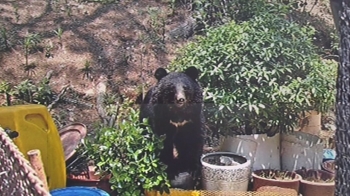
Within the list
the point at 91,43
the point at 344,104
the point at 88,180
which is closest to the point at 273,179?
the point at 88,180

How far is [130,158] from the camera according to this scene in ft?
10.4

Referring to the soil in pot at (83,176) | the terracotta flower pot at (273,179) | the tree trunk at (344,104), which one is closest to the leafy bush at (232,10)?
the terracotta flower pot at (273,179)

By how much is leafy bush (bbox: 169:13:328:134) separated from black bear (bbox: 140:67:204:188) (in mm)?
224

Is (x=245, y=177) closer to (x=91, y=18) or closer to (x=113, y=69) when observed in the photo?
(x=113, y=69)

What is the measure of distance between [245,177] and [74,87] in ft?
7.56

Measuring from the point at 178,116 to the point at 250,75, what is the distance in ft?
1.91

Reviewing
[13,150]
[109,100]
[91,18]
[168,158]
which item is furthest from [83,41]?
[13,150]

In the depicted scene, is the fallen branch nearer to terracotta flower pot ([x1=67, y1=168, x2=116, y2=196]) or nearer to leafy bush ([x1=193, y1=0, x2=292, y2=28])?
terracotta flower pot ([x1=67, y1=168, x2=116, y2=196])

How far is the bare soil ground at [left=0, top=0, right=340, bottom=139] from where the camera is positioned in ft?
16.9

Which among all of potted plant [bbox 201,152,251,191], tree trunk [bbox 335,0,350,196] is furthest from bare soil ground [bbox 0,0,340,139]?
tree trunk [bbox 335,0,350,196]

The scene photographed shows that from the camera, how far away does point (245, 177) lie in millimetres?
3453

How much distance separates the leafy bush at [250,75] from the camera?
3551 mm

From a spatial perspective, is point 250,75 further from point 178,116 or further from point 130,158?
point 130,158

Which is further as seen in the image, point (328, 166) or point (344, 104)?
point (328, 166)
